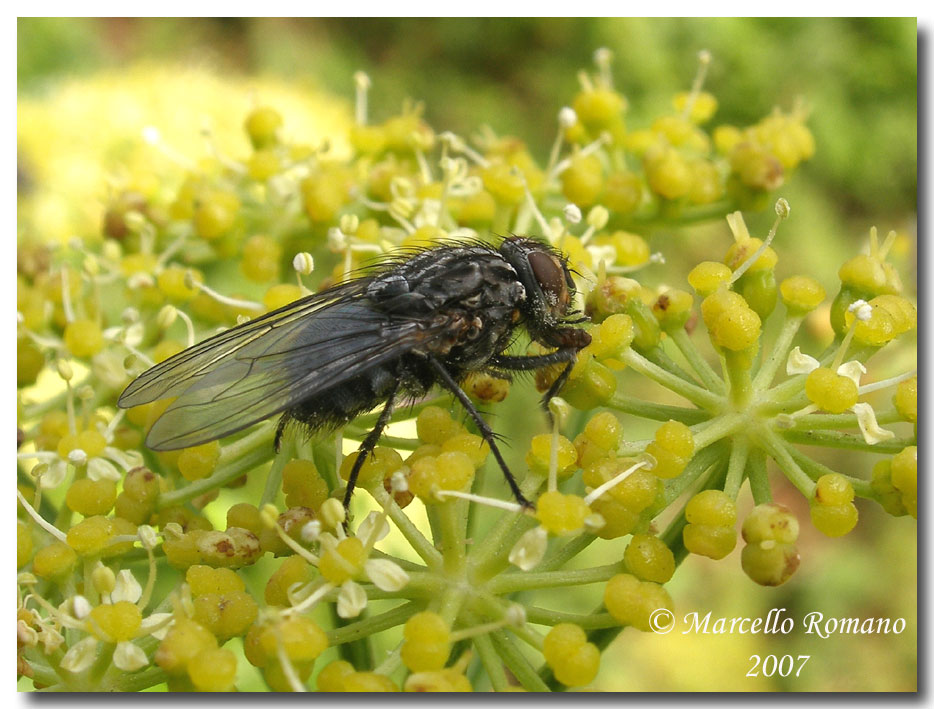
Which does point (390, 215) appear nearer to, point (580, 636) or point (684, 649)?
point (580, 636)

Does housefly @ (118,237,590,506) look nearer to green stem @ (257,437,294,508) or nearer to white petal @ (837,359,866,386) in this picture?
green stem @ (257,437,294,508)

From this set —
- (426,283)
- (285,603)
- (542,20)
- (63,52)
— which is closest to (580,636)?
(285,603)

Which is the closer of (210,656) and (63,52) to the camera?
(210,656)

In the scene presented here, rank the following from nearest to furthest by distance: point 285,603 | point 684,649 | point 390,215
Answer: point 285,603
point 390,215
point 684,649

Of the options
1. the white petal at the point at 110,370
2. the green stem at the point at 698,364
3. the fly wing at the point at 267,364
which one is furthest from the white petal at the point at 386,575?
the white petal at the point at 110,370

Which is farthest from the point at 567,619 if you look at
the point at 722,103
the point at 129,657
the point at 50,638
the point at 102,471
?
the point at 722,103

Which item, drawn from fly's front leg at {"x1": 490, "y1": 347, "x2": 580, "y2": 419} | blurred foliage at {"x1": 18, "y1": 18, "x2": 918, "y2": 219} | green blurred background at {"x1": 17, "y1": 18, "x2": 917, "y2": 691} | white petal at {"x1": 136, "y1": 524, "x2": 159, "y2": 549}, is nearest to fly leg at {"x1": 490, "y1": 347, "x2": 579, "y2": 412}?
fly's front leg at {"x1": 490, "y1": 347, "x2": 580, "y2": 419}

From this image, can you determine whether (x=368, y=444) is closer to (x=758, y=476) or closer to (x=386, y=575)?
(x=386, y=575)
